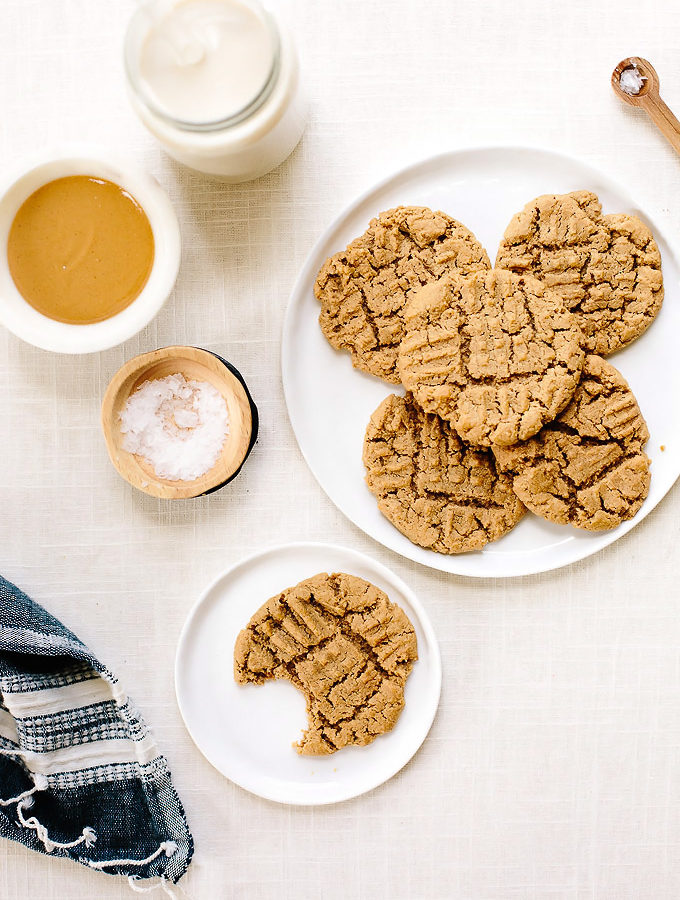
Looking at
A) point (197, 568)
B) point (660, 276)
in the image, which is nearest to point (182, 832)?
point (197, 568)

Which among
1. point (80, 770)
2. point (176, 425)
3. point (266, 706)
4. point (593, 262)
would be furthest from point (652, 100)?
point (80, 770)

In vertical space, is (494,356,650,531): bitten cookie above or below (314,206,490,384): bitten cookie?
below

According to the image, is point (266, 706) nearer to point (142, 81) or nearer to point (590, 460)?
point (590, 460)

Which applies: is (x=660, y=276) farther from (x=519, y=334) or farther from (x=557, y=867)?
(x=557, y=867)

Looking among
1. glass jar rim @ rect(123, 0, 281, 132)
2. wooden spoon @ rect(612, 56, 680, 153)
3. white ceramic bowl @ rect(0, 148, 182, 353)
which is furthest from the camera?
wooden spoon @ rect(612, 56, 680, 153)

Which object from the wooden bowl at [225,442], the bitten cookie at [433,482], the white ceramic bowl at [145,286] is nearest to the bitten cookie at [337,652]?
the bitten cookie at [433,482]

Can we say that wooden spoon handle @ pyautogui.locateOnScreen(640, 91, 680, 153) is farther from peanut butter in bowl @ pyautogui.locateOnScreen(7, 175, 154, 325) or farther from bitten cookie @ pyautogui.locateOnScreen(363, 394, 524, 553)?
peanut butter in bowl @ pyautogui.locateOnScreen(7, 175, 154, 325)

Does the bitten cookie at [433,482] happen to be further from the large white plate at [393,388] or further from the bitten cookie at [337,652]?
the bitten cookie at [337,652]

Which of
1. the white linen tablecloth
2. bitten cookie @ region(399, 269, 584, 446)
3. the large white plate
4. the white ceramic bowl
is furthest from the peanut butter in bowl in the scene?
bitten cookie @ region(399, 269, 584, 446)
